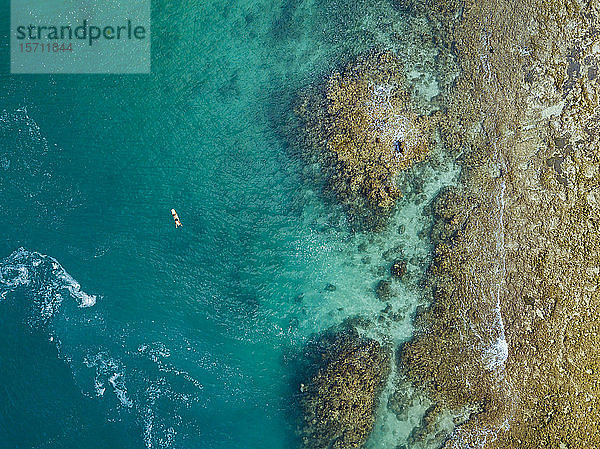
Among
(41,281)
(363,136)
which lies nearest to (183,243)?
(41,281)

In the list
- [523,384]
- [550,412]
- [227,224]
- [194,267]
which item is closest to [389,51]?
[227,224]

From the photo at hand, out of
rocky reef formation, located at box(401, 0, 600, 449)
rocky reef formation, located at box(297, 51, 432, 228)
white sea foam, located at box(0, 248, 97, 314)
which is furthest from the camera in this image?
rocky reef formation, located at box(297, 51, 432, 228)

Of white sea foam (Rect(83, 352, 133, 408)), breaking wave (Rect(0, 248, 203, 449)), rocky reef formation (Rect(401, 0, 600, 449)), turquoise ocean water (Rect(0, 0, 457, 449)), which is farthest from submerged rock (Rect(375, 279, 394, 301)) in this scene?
white sea foam (Rect(83, 352, 133, 408))

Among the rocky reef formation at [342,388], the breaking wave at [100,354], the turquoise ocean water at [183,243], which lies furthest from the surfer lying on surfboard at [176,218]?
the rocky reef formation at [342,388]

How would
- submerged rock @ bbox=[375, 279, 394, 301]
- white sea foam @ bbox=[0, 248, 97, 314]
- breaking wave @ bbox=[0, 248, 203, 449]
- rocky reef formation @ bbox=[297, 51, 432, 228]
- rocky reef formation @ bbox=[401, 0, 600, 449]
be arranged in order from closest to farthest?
breaking wave @ bbox=[0, 248, 203, 449] → white sea foam @ bbox=[0, 248, 97, 314] → rocky reef formation @ bbox=[401, 0, 600, 449] → submerged rock @ bbox=[375, 279, 394, 301] → rocky reef formation @ bbox=[297, 51, 432, 228]

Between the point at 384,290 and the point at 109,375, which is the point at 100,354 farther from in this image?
the point at 384,290

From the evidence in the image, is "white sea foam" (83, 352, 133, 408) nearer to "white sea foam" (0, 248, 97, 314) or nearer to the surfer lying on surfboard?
"white sea foam" (0, 248, 97, 314)

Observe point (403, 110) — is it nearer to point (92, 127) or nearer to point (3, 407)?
point (92, 127)

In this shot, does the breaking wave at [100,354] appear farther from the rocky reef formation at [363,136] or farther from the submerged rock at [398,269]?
the rocky reef formation at [363,136]
